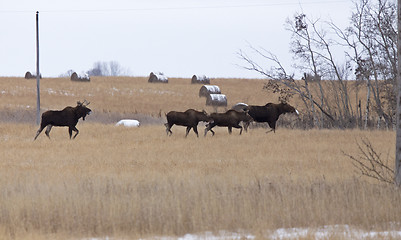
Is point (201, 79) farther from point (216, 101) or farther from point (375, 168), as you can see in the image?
point (375, 168)

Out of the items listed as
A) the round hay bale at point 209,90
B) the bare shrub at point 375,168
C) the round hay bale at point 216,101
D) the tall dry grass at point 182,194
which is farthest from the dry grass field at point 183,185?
the round hay bale at point 209,90

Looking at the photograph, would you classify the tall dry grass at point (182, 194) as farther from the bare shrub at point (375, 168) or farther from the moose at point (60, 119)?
the moose at point (60, 119)

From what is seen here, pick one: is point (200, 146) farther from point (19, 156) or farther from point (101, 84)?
point (101, 84)

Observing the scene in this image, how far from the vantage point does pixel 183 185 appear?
10805mm

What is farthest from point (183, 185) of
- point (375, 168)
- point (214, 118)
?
point (214, 118)

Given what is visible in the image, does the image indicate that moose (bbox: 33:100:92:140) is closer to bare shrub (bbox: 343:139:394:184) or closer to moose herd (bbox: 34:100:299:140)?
moose herd (bbox: 34:100:299:140)

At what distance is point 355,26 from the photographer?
80.6 ft

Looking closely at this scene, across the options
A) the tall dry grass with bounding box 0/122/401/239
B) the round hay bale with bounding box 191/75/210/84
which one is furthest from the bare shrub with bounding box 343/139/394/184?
the round hay bale with bounding box 191/75/210/84

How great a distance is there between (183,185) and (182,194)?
761 millimetres

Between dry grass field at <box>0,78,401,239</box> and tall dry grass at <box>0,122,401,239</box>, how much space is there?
0.02 m

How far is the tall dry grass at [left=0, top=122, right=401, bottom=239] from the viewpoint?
8.53 meters

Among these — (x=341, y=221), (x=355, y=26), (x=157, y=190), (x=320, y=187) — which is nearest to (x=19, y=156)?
(x=157, y=190)

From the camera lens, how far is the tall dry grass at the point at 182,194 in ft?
28.0

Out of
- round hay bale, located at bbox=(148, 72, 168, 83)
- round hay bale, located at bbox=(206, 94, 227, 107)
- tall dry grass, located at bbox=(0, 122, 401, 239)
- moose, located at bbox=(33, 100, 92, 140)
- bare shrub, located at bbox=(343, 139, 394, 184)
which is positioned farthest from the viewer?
round hay bale, located at bbox=(148, 72, 168, 83)
